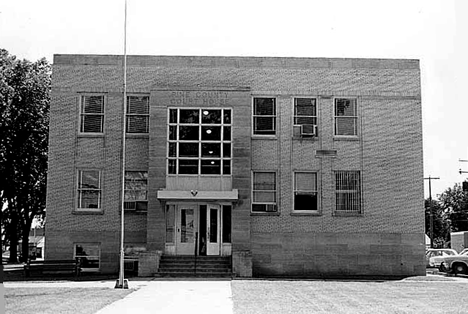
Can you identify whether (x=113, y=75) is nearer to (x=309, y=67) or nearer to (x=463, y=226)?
(x=309, y=67)

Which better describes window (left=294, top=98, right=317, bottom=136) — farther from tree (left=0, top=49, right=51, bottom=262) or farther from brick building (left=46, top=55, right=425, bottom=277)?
tree (left=0, top=49, right=51, bottom=262)

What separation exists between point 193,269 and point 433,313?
47.0 ft

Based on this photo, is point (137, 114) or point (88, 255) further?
point (137, 114)

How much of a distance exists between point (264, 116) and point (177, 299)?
48.3ft

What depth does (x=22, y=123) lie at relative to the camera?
145 feet

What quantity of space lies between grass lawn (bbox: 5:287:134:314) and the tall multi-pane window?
9.86m

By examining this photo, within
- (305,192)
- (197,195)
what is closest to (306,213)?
(305,192)

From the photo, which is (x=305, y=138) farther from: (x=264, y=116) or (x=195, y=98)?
(x=195, y=98)

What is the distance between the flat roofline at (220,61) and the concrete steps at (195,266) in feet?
29.0

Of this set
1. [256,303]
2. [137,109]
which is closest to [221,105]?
[137,109]

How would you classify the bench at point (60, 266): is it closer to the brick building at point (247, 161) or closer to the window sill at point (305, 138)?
the brick building at point (247, 161)

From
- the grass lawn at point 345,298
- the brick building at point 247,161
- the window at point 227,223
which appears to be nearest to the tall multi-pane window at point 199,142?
the brick building at point 247,161

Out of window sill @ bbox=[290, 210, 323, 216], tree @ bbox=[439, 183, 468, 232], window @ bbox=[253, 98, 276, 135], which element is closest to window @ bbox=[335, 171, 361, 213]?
window sill @ bbox=[290, 210, 323, 216]

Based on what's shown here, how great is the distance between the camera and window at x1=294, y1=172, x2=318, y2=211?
31.7 meters
